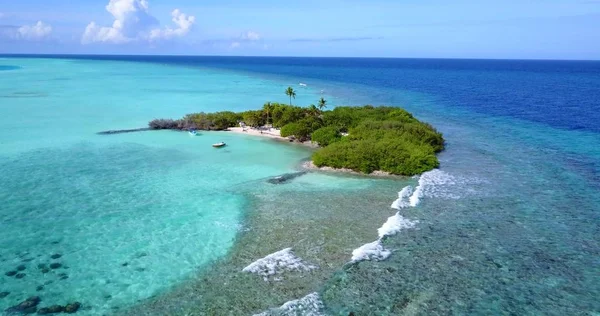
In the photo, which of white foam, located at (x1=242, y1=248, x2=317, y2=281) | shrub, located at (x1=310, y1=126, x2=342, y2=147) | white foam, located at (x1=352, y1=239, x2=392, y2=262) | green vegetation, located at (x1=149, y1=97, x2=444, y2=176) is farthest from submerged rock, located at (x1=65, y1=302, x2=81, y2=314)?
shrub, located at (x1=310, y1=126, x2=342, y2=147)

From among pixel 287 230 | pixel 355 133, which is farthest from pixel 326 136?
pixel 287 230

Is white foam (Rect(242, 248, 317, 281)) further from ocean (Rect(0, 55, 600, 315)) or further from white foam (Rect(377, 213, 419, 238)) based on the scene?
white foam (Rect(377, 213, 419, 238))

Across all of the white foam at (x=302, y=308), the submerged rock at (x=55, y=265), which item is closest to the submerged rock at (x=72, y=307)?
the submerged rock at (x=55, y=265)

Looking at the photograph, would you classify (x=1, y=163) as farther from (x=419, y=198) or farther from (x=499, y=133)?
(x=499, y=133)

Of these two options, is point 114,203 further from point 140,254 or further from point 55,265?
point 55,265

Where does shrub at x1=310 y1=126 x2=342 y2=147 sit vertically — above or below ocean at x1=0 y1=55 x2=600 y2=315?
above

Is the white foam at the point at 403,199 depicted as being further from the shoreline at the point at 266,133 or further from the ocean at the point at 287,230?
the shoreline at the point at 266,133
